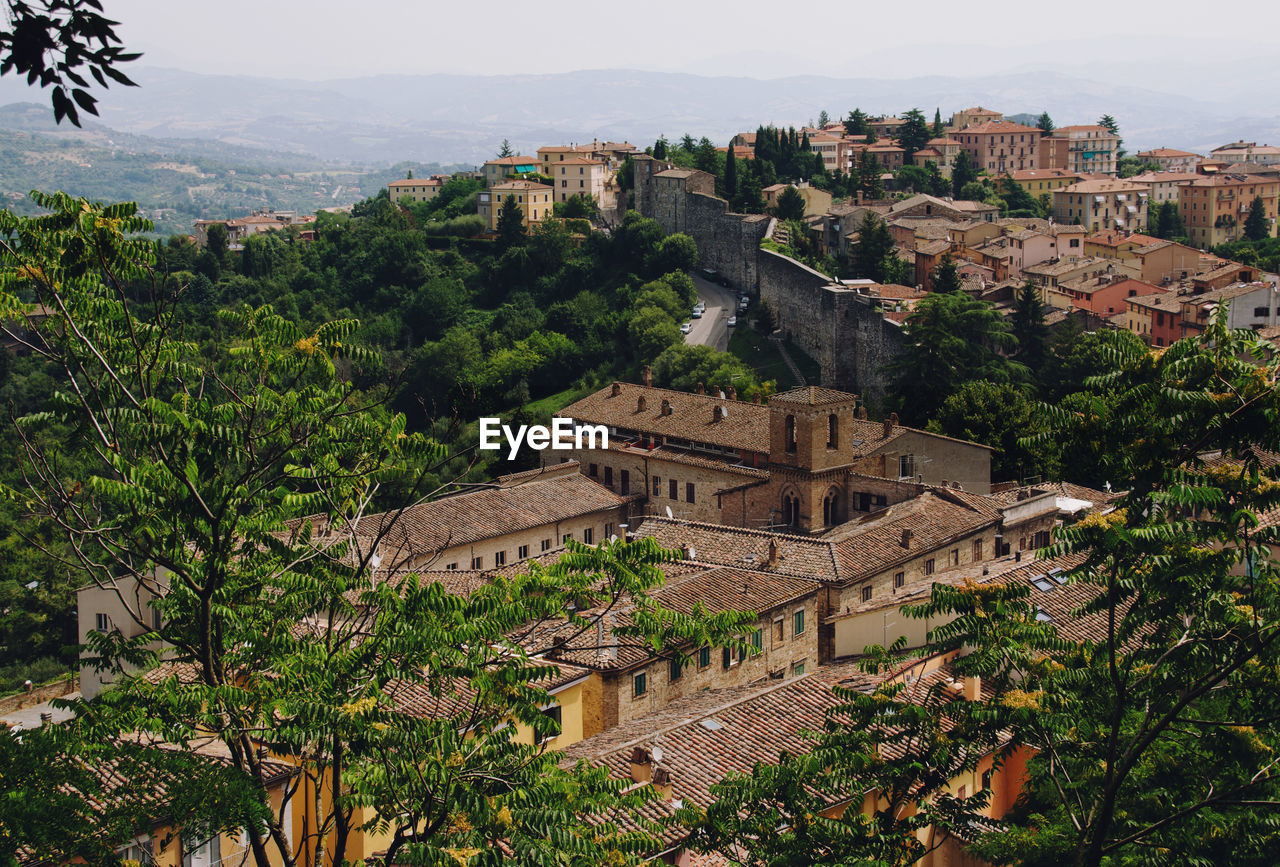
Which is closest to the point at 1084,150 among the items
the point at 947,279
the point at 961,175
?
the point at 961,175

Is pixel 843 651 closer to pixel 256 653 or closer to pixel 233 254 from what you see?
pixel 256 653

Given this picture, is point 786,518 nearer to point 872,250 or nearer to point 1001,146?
point 872,250

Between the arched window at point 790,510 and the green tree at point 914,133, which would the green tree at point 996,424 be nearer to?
the arched window at point 790,510

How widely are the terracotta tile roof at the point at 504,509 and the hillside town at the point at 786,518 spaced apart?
0.31 feet

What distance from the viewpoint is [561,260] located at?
7838 cm

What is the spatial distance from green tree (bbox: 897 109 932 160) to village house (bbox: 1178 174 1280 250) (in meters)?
18.7

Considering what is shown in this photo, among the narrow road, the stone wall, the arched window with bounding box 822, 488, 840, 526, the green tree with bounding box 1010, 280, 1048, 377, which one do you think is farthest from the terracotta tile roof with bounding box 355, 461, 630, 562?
the green tree with bounding box 1010, 280, 1048, 377

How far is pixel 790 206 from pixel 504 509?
4098 centimetres

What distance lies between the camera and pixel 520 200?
296 ft

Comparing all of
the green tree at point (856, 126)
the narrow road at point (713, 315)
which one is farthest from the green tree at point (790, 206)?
the green tree at point (856, 126)

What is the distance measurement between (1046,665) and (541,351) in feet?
174

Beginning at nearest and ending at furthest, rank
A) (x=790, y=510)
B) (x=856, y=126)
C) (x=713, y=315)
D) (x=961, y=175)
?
(x=790, y=510) → (x=713, y=315) → (x=961, y=175) → (x=856, y=126)

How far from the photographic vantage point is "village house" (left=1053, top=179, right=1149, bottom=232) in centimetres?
9138

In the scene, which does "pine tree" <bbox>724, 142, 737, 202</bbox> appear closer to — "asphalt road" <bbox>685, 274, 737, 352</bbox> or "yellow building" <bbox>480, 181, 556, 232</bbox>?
"asphalt road" <bbox>685, 274, 737, 352</bbox>
